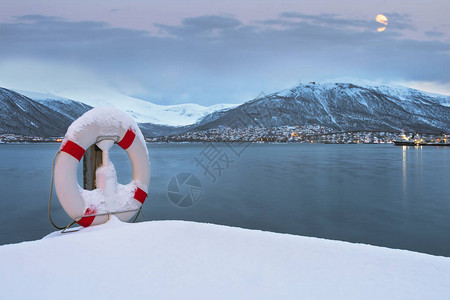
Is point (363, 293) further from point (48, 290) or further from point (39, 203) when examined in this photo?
point (39, 203)

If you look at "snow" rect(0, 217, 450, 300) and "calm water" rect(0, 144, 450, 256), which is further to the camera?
"calm water" rect(0, 144, 450, 256)

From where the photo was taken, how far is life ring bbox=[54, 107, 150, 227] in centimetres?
496

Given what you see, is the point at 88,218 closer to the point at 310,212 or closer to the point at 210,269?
the point at 210,269

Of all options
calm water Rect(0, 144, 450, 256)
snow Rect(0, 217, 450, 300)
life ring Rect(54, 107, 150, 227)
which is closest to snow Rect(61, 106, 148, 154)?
life ring Rect(54, 107, 150, 227)

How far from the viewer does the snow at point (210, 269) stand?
113 inches

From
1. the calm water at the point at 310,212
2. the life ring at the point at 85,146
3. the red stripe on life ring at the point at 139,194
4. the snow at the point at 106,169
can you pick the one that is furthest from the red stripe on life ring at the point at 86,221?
the calm water at the point at 310,212

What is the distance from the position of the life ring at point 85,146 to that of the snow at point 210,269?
991 mm

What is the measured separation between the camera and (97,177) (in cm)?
543

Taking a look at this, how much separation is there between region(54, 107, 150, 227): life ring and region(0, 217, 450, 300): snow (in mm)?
991

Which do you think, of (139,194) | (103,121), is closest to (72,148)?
(103,121)

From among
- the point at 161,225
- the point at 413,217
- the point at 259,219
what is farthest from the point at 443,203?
the point at 161,225

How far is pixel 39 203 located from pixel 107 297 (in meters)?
10.7

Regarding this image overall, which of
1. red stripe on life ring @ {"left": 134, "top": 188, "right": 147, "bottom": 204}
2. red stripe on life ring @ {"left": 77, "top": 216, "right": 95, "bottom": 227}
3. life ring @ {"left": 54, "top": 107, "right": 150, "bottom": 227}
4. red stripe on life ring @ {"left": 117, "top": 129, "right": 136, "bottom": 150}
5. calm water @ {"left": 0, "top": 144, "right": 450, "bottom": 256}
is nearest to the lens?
life ring @ {"left": 54, "top": 107, "right": 150, "bottom": 227}

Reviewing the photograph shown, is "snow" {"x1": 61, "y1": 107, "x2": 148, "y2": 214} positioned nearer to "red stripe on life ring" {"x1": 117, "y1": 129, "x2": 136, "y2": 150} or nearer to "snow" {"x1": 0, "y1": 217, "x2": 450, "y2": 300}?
"red stripe on life ring" {"x1": 117, "y1": 129, "x2": 136, "y2": 150}
